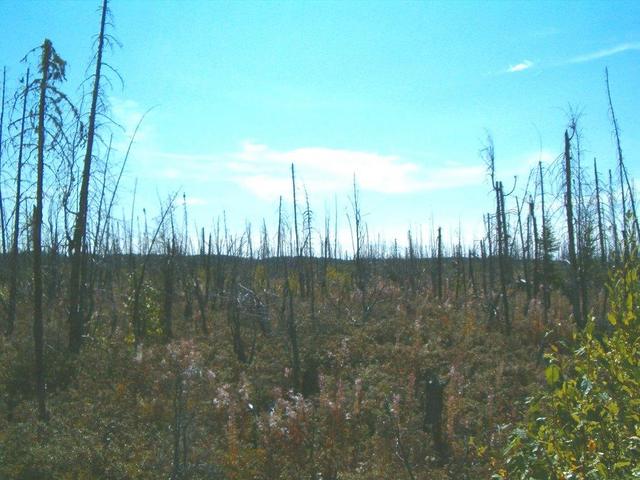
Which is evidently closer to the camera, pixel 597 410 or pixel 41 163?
pixel 597 410

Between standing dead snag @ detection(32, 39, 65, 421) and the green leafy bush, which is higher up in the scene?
standing dead snag @ detection(32, 39, 65, 421)

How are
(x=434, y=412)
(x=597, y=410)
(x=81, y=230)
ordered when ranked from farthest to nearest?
(x=81, y=230)
(x=434, y=412)
(x=597, y=410)

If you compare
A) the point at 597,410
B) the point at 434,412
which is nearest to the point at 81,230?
the point at 434,412

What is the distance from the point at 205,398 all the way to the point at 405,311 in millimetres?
9222

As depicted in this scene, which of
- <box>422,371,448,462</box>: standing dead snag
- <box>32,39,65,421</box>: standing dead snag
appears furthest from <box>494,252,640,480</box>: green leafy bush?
<box>32,39,65,421</box>: standing dead snag

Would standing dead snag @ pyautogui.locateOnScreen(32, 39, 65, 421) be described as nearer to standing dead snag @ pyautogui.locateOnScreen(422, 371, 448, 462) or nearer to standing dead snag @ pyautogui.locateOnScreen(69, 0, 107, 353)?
standing dead snag @ pyautogui.locateOnScreen(69, 0, 107, 353)

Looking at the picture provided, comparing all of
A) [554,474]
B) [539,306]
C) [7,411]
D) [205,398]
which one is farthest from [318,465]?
[539,306]

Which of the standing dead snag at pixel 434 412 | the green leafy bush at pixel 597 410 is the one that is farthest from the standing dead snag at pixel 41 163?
the green leafy bush at pixel 597 410

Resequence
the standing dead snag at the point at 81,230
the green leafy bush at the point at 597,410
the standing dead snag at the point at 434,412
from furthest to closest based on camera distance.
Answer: the standing dead snag at the point at 81,230 < the standing dead snag at the point at 434,412 < the green leafy bush at the point at 597,410

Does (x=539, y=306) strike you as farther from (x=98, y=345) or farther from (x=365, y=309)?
(x=98, y=345)

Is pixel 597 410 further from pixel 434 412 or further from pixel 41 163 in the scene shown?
pixel 41 163

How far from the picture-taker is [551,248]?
26141 mm

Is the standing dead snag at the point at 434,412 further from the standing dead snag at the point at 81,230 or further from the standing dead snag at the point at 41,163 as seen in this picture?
the standing dead snag at the point at 81,230

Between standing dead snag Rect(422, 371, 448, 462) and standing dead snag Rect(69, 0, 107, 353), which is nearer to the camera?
standing dead snag Rect(422, 371, 448, 462)
